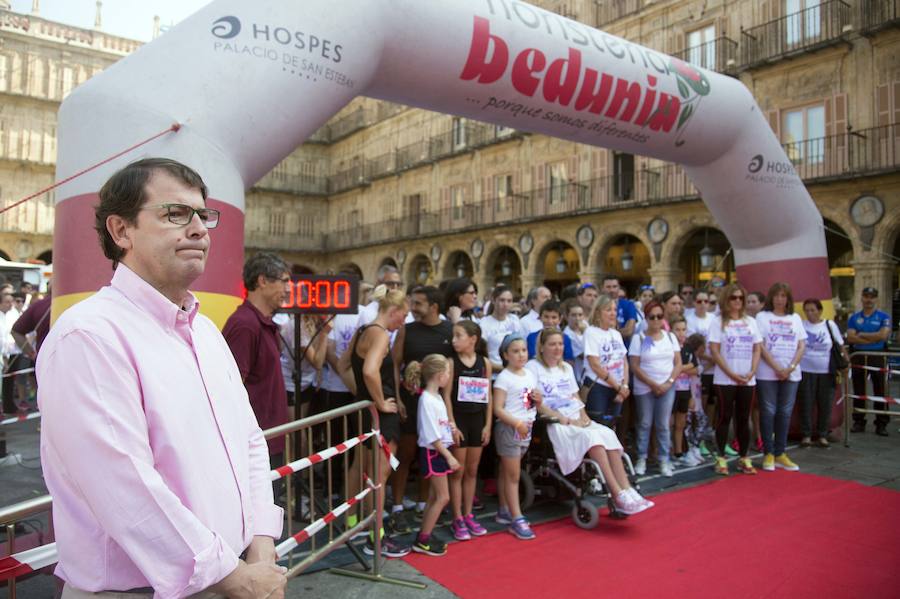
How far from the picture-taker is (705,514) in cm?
452

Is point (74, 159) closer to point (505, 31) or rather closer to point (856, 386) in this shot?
point (505, 31)

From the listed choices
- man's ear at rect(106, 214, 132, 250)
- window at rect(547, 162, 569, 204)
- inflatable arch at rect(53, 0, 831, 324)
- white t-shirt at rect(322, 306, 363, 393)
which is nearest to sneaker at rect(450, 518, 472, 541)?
white t-shirt at rect(322, 306, 363, 393)

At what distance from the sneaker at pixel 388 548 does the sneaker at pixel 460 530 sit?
1.17 ft

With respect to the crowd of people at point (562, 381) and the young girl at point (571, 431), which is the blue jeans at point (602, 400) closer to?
the crowd of people at point (562, 381)

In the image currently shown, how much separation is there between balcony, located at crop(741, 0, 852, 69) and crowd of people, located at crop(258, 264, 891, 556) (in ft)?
32.6

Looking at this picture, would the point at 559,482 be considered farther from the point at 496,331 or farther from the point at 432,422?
the point at 496,331

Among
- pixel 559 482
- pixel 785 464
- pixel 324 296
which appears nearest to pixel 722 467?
pixel 785 464

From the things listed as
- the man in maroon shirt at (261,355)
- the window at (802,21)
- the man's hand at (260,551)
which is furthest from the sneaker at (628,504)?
the window at (802,21)

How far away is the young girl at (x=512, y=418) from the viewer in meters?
4.29

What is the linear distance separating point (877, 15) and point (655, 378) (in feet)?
43.5

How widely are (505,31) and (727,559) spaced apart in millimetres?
3884

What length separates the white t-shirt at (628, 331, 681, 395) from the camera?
569 cm

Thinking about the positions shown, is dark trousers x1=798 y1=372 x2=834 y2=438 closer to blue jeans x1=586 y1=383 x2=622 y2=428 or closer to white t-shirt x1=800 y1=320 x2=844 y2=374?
white t-shirt x1=800 y1=320 x2=844 y2=374

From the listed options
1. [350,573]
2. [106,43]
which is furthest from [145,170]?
[106,43]
